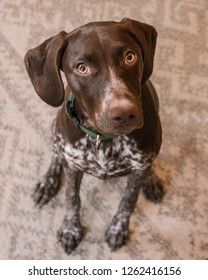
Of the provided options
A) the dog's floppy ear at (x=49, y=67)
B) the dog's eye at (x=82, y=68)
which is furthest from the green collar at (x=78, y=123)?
the dog's eye at (x=82, y=68)

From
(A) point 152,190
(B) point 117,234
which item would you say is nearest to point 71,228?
(B) point 117,234

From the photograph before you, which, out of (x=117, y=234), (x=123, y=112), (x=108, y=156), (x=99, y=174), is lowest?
(x=117, y=234)

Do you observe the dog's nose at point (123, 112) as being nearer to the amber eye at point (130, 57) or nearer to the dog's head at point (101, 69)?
the dog's head at point (101, 69)

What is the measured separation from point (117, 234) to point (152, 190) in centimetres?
31

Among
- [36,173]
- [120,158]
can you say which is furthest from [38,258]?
[120,158]

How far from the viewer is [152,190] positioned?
8.90ft

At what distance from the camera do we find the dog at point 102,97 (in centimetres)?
180

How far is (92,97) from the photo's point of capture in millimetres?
1838

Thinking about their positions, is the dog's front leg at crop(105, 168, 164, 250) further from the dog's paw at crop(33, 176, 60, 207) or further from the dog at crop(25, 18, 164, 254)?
the dog's paw at crop(33, 176, 60, 207)

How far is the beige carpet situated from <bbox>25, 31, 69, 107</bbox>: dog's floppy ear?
0.91 m

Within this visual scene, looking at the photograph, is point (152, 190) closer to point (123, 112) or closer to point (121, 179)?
point (121, 179)

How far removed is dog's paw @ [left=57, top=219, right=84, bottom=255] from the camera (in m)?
2.58

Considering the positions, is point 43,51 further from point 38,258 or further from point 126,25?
point 38,258
